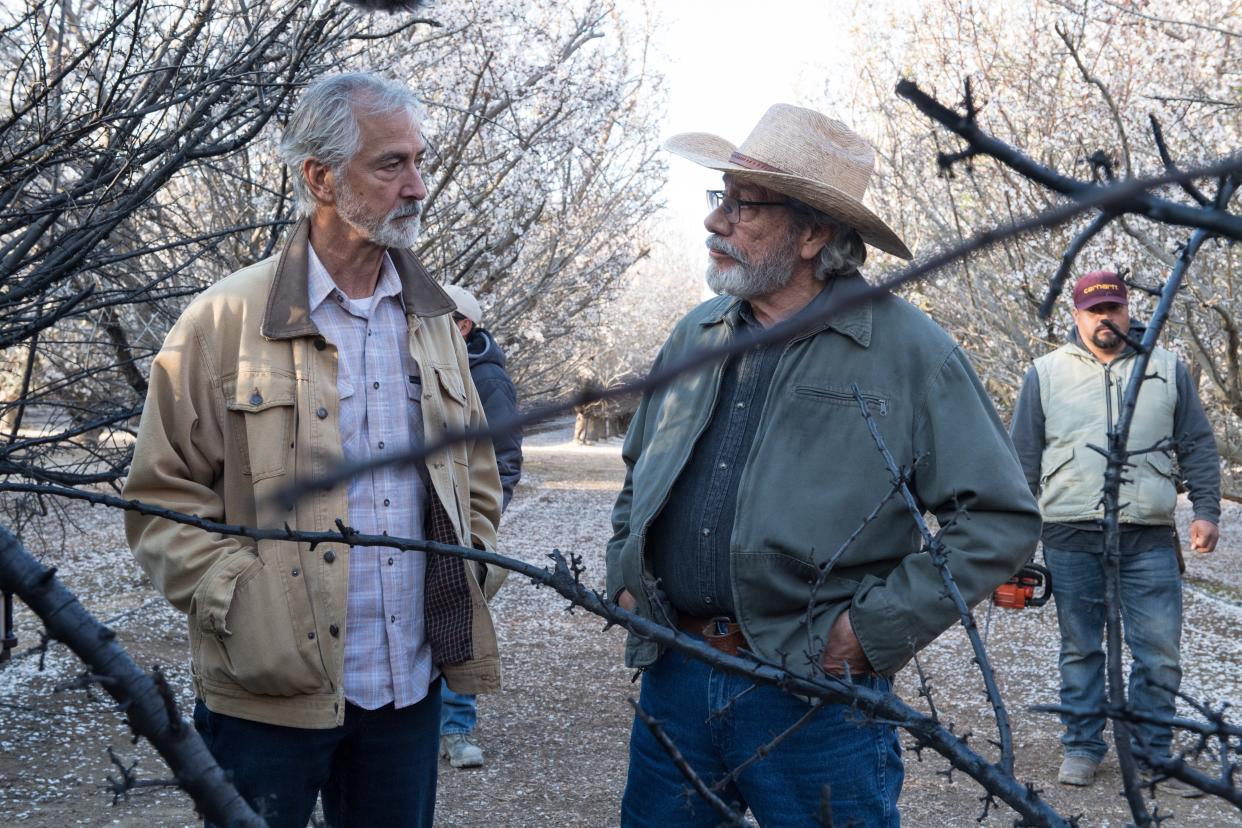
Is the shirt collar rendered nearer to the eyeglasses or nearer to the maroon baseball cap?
the eyeglasses

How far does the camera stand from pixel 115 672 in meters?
0.81

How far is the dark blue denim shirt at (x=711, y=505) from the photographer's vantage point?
9.39 ft

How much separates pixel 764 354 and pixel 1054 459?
3523mm

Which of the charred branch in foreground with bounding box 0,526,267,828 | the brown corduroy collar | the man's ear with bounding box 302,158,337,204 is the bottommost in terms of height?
the charred branch in foreground with bounding box 0,526,267,828

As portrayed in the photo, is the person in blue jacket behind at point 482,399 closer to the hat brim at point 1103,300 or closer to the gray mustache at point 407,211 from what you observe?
the gray mustache at point 407,211

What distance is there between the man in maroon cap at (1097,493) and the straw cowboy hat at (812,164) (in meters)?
2.91

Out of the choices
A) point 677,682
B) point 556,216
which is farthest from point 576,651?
point 556,216

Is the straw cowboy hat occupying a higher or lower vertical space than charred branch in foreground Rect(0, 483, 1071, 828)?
higher

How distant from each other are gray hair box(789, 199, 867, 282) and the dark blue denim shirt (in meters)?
0.27

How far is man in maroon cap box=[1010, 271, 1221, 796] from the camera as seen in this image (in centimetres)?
580

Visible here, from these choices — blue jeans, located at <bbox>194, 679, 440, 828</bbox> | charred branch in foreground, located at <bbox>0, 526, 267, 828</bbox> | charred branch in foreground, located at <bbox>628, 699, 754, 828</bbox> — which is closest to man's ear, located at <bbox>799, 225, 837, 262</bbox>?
blue jeans, located at <bbox>194, 679, 440, 828</bbox>

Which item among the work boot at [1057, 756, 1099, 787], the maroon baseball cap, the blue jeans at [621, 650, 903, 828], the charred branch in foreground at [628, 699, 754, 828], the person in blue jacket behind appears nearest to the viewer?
the charred branch in foreground at [628, 699, 754, 828]

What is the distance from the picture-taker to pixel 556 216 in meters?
16.4

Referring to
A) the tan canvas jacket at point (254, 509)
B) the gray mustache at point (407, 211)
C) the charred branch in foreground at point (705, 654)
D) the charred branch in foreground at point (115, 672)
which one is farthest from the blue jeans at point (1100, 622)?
the charred branch in foreground at point (115, 672)
